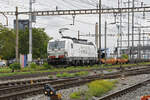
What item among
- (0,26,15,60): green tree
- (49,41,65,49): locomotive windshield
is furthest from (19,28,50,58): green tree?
(49,41,65,49): locomotive windshield

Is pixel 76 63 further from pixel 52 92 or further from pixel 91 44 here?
pixel 52 92

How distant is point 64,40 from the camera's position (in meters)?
33.1

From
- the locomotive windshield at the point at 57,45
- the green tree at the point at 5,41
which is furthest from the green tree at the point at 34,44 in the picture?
the locomotive windshield at the point at 57,45

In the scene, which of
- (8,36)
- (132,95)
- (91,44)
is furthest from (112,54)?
(132,95)

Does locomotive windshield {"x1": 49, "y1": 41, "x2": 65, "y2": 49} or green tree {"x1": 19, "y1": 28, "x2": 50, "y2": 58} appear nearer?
locomotive windshield {"x1": 49, "y1": 41, "x2": 65, "y2": 49}

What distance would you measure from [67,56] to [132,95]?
21.6 m

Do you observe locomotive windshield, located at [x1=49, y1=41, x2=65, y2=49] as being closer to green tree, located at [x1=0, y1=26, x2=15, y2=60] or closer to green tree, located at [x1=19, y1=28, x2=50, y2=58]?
green tree, located at [x1=0, y1=26, x2=15, y2=60]

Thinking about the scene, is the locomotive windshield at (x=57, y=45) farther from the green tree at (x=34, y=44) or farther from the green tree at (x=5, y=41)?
the green tree at (x=34, y=44)

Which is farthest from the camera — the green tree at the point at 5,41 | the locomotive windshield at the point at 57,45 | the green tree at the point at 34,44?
the green tree at the point at 34,44

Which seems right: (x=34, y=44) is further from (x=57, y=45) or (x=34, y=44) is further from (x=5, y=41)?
(x=57, y=45)

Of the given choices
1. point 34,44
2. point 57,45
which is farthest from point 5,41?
point 57,45

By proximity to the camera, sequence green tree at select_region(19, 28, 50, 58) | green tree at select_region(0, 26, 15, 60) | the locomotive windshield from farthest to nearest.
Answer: green tree at select_region(19, 28, 50, 58) < green tree at select_region(0, 26, 15, 60) < the locomotive windshield

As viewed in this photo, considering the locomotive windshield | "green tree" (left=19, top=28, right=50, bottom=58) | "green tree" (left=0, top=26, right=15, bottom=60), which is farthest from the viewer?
"green tree" (left=19, top=28, right=50, bottom=58)

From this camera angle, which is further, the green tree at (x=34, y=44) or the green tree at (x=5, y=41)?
the green tree at (x=34, y=44)
